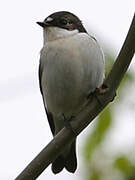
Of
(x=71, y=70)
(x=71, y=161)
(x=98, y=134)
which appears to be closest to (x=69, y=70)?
(x=71, y=70)

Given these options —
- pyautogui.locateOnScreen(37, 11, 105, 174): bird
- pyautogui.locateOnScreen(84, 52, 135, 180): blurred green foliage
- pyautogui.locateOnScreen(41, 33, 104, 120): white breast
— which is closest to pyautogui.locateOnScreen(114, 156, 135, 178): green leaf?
pyautogui.locateOnScreen(84, 52, 135, 180): blurred green foliage

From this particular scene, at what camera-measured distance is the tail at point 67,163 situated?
4.44 m

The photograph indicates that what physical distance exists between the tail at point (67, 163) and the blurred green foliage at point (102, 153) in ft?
4.56

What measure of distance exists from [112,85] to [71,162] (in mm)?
2019

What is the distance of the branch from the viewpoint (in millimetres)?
2617

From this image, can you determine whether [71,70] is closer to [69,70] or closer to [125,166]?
[69,70]

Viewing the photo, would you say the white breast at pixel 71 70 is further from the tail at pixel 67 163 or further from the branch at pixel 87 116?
the branch at pixel 87 116

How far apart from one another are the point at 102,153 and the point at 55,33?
2.01 m

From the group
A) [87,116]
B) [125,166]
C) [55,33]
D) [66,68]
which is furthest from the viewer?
[55,33]

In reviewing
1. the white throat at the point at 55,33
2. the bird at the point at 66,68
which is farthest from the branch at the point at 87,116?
the white throat at the point at 55,33

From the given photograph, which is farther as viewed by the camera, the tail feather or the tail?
the tail feather

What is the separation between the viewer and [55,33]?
4.70m

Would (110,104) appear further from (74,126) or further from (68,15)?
(68,15)

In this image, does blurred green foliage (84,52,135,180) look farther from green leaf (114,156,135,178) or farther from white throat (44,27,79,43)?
white throat (44,27,79,43)
